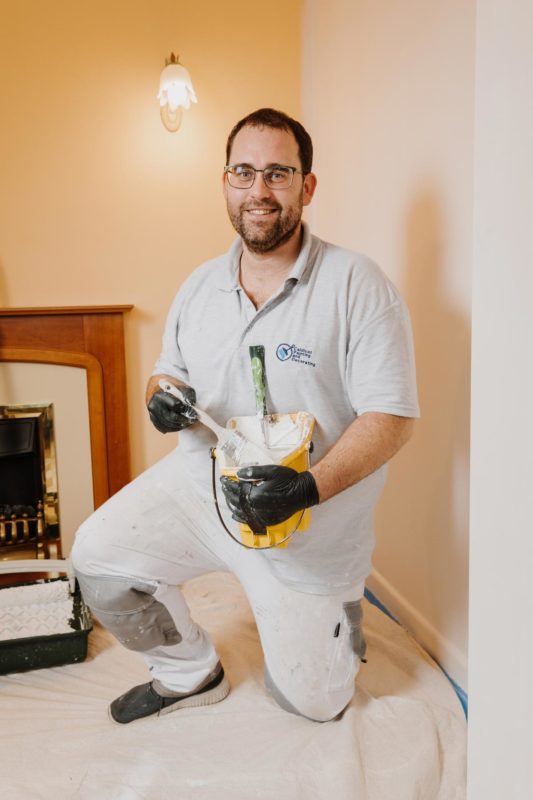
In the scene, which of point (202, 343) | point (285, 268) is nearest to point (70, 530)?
point (202, 343)

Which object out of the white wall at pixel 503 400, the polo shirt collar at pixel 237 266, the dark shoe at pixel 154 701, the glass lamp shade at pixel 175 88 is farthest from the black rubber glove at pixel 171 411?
the glass lamp shade at pixel 175 88

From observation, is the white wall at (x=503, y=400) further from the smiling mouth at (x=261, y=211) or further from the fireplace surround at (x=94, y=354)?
the fireplace surround at (x=94, y=354)

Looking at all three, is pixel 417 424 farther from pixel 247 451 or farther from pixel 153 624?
pixel 153 624

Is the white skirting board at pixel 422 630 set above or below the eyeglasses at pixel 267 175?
below

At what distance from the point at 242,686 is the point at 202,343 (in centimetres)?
84

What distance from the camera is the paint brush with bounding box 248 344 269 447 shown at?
125 cm

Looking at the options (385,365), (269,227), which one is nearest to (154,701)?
(385,365)

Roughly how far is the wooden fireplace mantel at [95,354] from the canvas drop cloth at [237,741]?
0.88 meters

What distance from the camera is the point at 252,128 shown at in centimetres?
137

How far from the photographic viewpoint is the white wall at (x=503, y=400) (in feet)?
1.79

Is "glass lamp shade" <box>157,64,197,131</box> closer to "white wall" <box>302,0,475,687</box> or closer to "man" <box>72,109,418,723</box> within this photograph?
"white wall" <box>302,0,475,687</box>

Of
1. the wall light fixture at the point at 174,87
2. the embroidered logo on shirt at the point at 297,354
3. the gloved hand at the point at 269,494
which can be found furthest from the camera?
the wall light fixture at the point at 174,87

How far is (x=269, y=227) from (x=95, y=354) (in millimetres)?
1187

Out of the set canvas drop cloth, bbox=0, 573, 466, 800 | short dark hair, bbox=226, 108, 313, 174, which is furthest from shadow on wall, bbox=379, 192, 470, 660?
short dark hair, bbox=226, 108, 313, 174
